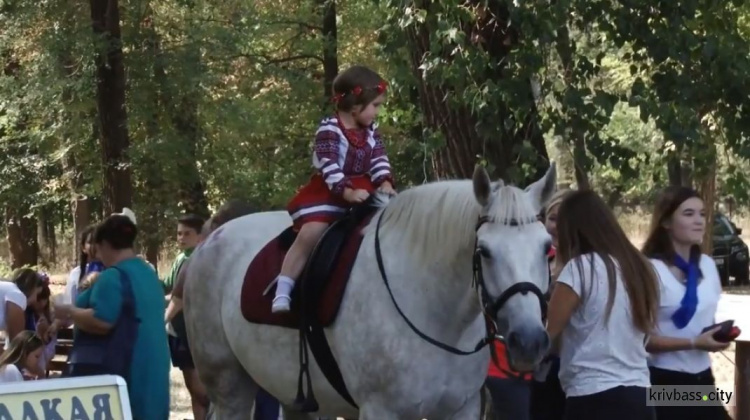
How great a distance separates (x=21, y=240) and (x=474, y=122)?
26973mm

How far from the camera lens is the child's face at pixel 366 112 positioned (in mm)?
6445

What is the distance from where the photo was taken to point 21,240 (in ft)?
113

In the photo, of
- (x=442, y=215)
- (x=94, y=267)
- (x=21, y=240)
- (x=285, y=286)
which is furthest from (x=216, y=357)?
(x=21, y=240)

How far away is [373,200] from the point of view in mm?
6438

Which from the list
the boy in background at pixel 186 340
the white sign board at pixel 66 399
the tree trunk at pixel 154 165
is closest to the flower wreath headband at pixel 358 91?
the white sign board at pixel 66 399

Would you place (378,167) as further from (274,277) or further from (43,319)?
→ (43,319)

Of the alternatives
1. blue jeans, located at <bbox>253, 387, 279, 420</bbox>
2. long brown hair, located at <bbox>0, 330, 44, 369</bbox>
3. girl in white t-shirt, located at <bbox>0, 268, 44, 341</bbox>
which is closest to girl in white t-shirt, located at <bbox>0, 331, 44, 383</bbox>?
long brown hair, located at <bbox>0, 330, 44, 369</bbox>

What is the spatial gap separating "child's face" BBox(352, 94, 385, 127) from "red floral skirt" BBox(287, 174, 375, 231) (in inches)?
11.3

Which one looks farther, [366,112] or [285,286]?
[366,112]

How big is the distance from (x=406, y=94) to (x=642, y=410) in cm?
532

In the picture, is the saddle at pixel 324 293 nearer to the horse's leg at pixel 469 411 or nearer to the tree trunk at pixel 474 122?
the horse's leg at pixel 469 411

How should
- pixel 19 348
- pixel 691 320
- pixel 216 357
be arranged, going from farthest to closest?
1. pixel 19 348
2. pixel 216 357
3. pixel 691 320

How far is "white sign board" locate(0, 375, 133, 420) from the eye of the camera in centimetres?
442

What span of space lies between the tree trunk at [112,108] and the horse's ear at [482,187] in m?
14.5
